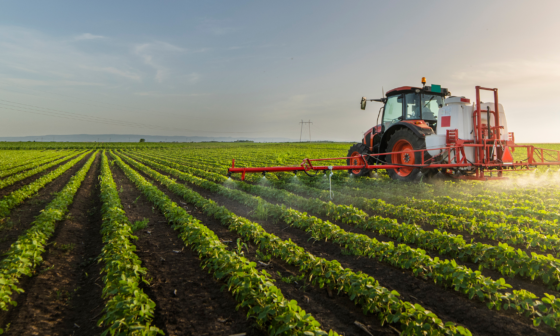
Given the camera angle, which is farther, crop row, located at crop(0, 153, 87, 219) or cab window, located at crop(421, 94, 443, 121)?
cab window, located at crop(421, 94, 443, 121)

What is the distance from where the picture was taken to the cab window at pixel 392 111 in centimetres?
1073

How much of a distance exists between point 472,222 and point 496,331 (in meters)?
3.36

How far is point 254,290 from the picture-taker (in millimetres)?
3424

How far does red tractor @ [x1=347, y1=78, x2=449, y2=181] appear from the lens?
31.3 feet

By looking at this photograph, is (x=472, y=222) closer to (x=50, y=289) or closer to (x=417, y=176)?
(x=417, y=176)

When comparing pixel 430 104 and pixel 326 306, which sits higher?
pixel 430 104

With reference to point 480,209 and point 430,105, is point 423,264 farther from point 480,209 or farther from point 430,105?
point 430,105

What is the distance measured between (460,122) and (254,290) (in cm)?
805

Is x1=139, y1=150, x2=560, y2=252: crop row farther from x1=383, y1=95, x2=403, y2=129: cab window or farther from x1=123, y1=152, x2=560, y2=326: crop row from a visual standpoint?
x1=383, y1=95, x2=403, y2=129: cab window

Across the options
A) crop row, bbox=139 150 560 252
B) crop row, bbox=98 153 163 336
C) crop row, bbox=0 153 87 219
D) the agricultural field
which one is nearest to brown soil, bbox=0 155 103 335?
the agricultural field

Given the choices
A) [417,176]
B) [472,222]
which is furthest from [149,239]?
[417,176]

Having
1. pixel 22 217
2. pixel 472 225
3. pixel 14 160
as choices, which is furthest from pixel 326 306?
pixel 14 160

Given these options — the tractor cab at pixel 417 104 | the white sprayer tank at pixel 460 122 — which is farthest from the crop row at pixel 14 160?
the white sprayer tank at pixel 460 122

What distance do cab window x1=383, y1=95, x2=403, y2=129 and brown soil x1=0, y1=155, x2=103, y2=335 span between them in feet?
32.4
